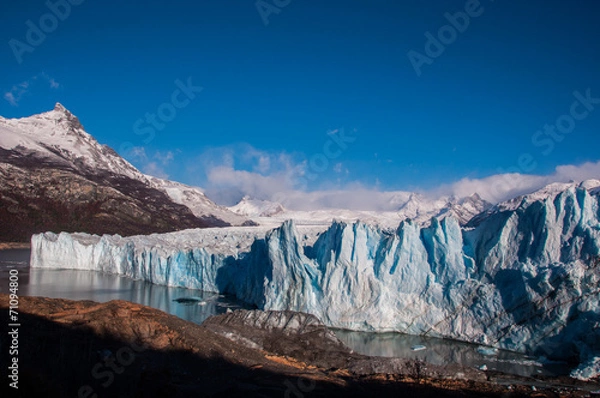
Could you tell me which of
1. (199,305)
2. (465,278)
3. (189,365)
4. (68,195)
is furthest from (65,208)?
(189,365)

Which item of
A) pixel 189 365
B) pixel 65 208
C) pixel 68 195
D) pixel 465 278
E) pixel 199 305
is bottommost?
pixel 189 365

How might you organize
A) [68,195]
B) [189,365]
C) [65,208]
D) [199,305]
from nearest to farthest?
[189,365]
[199,305]
[65,208]
[68,195]

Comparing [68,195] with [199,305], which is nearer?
[199,305]

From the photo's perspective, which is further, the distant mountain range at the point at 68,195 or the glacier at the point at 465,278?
the distant mountain range at the point at 68,195

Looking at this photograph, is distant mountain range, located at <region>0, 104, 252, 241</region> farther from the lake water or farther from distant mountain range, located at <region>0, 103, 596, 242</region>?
the lake water

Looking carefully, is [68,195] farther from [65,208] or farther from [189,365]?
[189,365]

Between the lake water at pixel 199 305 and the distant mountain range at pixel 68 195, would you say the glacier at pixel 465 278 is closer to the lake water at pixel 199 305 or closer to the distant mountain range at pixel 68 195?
the lake water at pixel 199 305

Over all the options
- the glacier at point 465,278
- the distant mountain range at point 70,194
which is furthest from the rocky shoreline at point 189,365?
the distant mountain range at point 70,194
